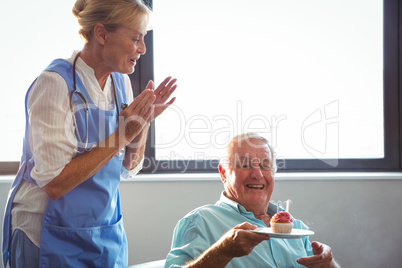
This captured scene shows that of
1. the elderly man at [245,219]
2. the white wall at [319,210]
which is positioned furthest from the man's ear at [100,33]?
the white wall at [319,210]

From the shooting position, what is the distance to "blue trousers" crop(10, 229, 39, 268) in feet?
5.04

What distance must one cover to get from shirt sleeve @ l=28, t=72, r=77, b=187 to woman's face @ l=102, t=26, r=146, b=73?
0.22 metres

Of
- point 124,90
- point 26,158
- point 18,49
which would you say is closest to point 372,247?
point 124,90

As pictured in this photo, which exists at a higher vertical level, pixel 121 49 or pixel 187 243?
pixel 121 49

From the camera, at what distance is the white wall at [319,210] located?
282cm

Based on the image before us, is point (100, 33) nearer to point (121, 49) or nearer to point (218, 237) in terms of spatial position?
point (121, 49)

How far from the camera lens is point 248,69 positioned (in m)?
3.06

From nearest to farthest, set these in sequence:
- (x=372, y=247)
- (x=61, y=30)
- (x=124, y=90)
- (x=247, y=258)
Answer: (x=247, y=258), (x=124, y=90), (x=372, y=247), (x=61, y=30)

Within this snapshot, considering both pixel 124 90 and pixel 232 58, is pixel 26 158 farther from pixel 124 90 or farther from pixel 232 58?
pixel 232 58

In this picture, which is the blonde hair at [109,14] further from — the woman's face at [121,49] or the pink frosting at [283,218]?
the pink frosting at [283,218]

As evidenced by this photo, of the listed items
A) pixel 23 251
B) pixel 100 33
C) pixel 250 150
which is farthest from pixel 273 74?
pixel 23 251

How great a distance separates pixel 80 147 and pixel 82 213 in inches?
9.1

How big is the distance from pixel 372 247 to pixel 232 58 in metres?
1.48

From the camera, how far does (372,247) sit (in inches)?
112
